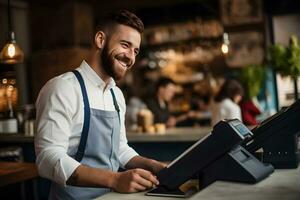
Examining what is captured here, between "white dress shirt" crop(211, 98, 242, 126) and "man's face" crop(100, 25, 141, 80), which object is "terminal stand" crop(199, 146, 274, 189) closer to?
"man's face" crop(100, 25, 141, 80)

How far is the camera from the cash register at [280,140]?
66.8 inches

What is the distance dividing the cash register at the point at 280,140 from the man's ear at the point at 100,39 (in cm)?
76

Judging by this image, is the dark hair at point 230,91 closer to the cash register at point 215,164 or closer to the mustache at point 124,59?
the mustache at point 124,59

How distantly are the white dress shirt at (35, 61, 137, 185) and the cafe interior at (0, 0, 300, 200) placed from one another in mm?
265

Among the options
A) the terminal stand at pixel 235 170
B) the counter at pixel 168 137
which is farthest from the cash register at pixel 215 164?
the counter at pixel 168 137

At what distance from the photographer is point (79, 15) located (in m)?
7.23

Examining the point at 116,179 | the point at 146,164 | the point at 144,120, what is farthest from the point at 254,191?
the point at 144,120

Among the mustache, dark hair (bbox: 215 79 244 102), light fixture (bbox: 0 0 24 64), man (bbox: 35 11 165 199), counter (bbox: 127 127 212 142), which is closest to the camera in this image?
man (bbox: 35 11 165 199)

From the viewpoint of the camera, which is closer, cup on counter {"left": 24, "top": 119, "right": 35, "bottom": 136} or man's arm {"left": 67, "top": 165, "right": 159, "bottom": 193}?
man's arm {"left": 67, "top": 165, "right": 159, "bottom": 193}

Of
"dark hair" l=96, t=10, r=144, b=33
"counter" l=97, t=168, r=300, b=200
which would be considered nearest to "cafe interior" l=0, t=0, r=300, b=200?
"counter" l=97, t=168, r=300, b=200

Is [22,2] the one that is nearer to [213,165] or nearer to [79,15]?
[79,15]

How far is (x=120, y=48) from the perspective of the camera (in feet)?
6.02

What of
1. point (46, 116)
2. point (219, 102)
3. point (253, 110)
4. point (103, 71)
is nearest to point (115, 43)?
point (103, 71)

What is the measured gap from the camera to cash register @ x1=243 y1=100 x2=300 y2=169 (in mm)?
1696
